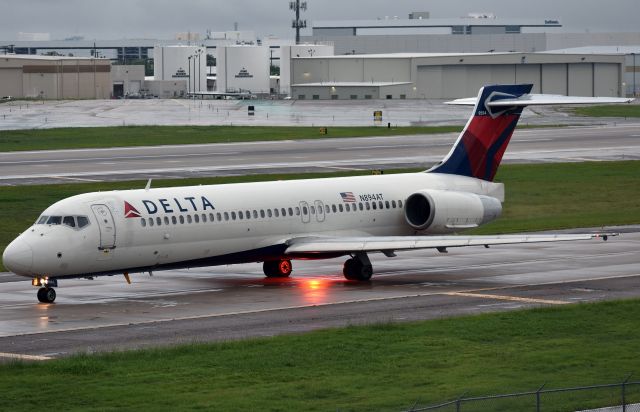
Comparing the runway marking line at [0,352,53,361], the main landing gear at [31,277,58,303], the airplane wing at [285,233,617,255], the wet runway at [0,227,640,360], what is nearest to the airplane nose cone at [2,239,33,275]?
the wet runway at [0,227,640,360]

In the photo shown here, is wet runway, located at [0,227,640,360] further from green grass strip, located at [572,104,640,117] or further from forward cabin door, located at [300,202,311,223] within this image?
green grass strip, located at [572,104,640,117]

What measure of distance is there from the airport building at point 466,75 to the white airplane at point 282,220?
114 metres

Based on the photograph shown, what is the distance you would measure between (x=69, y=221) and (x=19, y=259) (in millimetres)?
2001

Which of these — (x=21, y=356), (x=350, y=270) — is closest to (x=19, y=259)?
(x=21, y=356)

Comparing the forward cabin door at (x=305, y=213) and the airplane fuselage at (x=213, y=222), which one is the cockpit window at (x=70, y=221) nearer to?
the airplane fuselage at (x=213, y=222)

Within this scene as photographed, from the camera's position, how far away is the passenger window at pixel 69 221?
3693cm

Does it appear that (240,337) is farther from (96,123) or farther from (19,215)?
(96,123)

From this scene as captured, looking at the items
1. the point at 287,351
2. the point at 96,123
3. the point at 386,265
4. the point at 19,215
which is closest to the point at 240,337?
the point at 287,351

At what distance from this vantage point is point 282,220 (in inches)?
1640

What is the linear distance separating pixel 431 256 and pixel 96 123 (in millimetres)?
82727

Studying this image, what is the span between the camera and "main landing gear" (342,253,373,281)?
4219 cm

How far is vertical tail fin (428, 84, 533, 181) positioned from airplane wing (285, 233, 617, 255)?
6430mm

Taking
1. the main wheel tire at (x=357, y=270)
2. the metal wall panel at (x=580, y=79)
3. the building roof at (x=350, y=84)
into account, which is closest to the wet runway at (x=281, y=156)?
the main wheel tire at (x=357, y=270)

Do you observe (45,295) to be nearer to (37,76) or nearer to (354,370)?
(354,370)
